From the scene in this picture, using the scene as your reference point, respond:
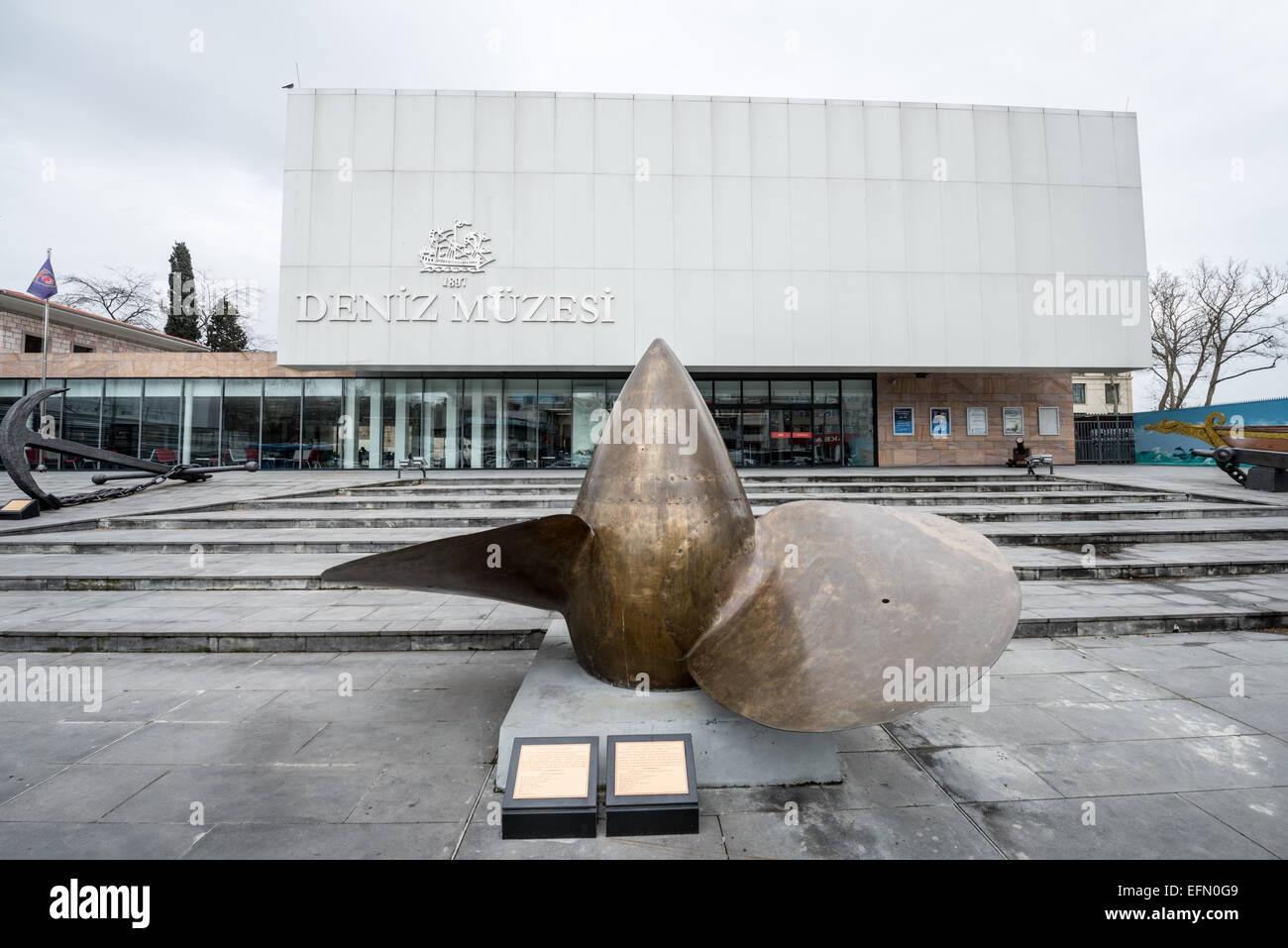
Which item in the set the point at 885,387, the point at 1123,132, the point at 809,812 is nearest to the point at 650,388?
the point at 809,812

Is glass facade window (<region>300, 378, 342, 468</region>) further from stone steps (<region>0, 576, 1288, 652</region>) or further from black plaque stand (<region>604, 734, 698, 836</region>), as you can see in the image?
black plaque stand (<region>604, 734, 698, 836</region>)

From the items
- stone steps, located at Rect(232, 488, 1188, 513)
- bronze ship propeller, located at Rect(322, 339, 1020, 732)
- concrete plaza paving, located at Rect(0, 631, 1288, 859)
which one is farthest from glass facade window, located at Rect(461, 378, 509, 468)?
bronze ship propeller, located at Rect(322, 339, 1020, 732)

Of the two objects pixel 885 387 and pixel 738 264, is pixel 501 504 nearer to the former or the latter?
pixel 738 264

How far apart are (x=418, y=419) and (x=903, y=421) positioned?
64.5 ft

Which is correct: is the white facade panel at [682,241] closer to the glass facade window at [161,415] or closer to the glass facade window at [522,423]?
the glass facade window at [522,423]

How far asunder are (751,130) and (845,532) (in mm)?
22061

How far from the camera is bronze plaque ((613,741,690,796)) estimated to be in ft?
9.41

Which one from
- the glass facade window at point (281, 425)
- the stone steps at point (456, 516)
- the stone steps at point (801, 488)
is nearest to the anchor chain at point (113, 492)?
the stone steps at point (456, 516)

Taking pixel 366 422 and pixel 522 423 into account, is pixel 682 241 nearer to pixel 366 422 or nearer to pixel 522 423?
pixel 522 423

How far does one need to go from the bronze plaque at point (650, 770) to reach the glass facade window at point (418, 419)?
2091 centimetres

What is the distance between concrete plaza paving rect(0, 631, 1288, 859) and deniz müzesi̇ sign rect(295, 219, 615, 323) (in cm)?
1736

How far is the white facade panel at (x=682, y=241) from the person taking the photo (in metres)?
20.8
